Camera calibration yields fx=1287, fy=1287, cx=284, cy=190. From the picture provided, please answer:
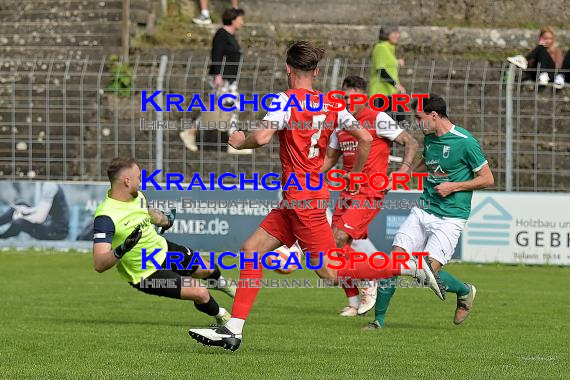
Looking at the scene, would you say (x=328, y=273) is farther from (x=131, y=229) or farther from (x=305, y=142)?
(x=131, y=229)

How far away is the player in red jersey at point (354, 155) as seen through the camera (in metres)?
13.4

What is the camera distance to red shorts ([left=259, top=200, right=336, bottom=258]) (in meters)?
9.56

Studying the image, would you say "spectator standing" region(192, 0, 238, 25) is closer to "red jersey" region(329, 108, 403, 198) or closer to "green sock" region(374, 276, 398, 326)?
"red jersey" region(329, 108, 403, 198)

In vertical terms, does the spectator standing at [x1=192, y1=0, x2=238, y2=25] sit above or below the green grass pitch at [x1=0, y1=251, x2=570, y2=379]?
above

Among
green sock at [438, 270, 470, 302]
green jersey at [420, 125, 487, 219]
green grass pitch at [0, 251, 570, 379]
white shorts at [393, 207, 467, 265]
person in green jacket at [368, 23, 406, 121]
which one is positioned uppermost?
person in green jacket at [368, 23, 406, 121]

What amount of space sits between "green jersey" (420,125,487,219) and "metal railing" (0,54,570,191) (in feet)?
26.2

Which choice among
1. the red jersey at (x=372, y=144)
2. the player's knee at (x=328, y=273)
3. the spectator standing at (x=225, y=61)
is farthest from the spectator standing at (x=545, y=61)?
the player's knee at (x=328, y=273)

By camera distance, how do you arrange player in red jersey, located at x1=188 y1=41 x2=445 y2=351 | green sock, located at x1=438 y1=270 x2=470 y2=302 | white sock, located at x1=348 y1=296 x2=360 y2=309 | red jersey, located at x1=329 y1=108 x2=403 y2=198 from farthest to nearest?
red jersey, located at x1=329 y1=108 x2=403 y2=198 → white sock, located at x1=348 y1=296 x2=360 y2=309 → green sock, located at x1=438 y1=270 x2=470 y2=302 → player in red jersey, located at x1=188 y1=41 x2=445 y2=351

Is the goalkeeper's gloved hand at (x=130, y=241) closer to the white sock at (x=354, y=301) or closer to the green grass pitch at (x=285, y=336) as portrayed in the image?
the green grass pitch at (x=285, y=336)

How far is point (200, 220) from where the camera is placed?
20.2 m

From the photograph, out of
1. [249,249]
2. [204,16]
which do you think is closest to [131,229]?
[249,249]

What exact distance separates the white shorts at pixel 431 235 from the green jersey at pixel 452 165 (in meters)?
0.07

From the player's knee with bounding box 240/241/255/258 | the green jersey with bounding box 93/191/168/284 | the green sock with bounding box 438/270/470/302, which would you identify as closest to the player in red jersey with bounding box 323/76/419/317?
the green sock with bounding box 438/270/470/302

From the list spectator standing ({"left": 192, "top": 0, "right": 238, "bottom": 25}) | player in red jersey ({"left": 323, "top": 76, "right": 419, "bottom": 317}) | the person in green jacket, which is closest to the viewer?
player in red jersey ({"left": 323, "top": 76, "right": 419, "bottom": 317})
